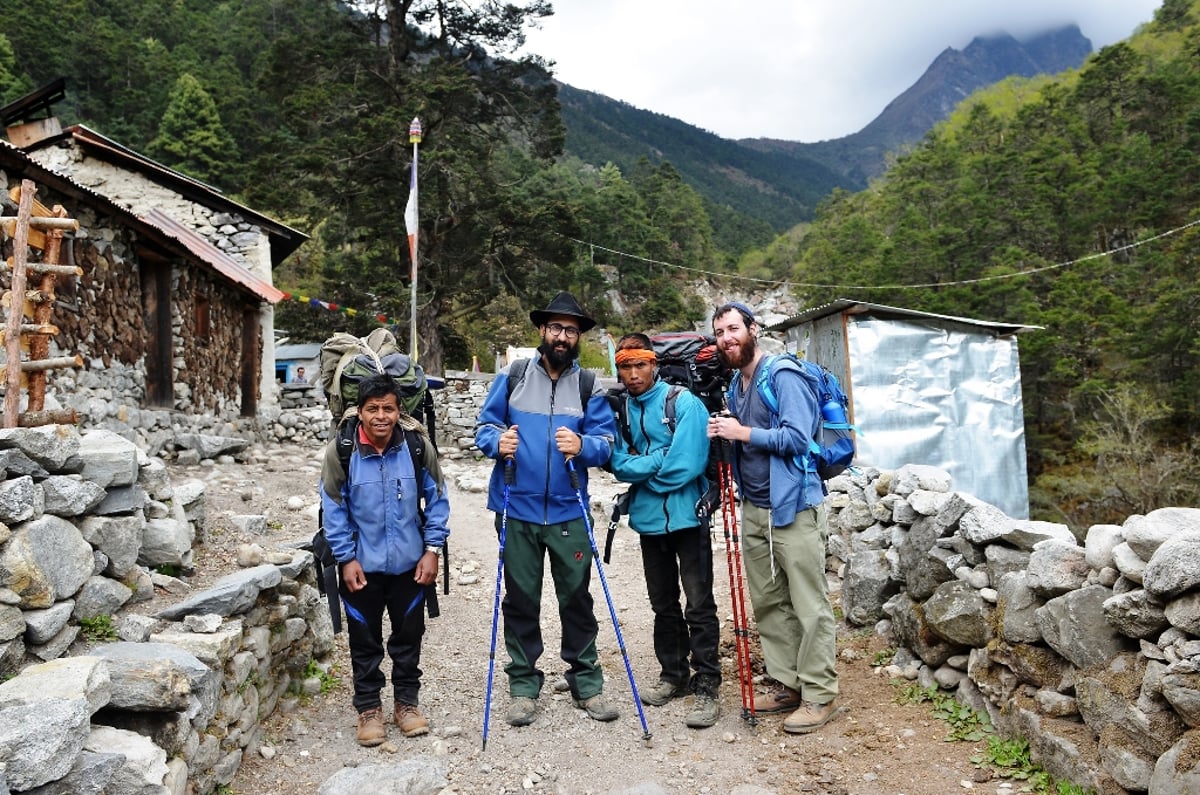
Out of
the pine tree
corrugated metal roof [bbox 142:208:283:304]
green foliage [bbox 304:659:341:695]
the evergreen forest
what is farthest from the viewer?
the pine tree

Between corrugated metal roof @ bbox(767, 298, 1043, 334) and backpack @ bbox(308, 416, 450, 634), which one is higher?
corrugated metal roof @ bbox(767, 298, 1043, 334)

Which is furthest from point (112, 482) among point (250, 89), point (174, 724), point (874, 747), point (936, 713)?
point (250, 89)

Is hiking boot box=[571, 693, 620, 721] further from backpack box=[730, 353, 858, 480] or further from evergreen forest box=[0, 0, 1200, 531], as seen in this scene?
evergreen forest box=[0, 0, 1200, 531]

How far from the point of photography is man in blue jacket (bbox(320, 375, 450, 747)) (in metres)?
3.85

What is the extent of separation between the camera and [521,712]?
4.17 metres

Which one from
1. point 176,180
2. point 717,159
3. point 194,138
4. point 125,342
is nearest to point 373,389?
point 125,342

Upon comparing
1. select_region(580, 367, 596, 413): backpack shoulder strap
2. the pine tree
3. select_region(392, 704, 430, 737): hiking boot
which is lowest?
select_region(392, 704, 430, 737): hiking boot

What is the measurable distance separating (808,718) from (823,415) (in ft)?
5.30

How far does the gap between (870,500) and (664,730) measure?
308cm

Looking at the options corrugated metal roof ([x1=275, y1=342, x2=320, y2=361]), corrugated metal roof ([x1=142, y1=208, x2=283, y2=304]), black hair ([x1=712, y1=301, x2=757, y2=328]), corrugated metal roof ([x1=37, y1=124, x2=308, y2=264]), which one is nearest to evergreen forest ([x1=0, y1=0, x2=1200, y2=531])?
corrugated metal roof ([x1=275, y1=342, x2=320, y2=361])

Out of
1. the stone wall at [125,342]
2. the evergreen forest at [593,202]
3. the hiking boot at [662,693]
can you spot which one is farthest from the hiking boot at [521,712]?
the evergreen forest at [593,202]

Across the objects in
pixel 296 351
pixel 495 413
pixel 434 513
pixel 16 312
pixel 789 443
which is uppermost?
pixel 296 351

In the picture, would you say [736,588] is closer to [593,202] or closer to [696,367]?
[696,367]

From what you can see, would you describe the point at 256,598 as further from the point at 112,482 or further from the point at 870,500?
the point at 870,500
